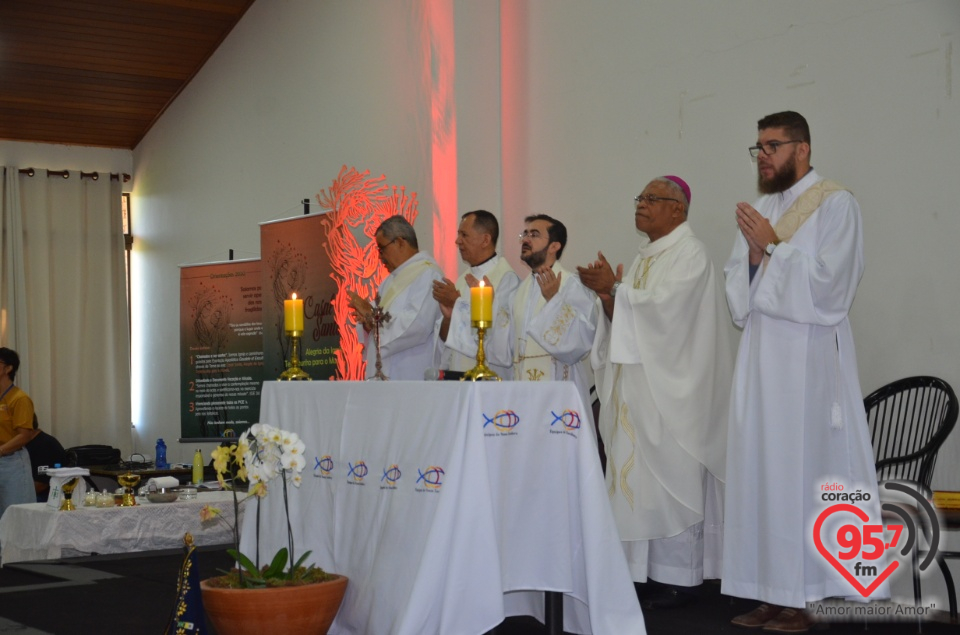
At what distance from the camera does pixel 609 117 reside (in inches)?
266

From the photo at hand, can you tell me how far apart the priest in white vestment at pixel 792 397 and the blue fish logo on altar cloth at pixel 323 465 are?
162 centimetres

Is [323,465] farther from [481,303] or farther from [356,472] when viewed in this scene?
[481,303]

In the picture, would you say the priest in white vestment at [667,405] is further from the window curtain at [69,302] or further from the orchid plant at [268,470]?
the window curtain at [69,302]

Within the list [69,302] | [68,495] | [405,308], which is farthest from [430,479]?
[69,302]

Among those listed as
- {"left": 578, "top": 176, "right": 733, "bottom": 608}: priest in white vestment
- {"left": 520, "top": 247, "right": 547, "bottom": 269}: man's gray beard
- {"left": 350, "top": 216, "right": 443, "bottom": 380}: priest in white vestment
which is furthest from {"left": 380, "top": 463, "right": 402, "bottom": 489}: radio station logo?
{"left": 350, "top": 216, "right": 443, "bottom": 380}: priest in white vestment

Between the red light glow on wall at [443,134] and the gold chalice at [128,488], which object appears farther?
the red light glow on wall at [443,134]

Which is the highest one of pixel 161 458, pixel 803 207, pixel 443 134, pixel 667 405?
pixel 443 134

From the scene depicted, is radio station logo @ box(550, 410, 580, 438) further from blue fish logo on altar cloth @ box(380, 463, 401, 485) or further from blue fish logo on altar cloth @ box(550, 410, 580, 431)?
blue fish logo on altar cloth @ box(380, 463, 401, 485)

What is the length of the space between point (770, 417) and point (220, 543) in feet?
15.0

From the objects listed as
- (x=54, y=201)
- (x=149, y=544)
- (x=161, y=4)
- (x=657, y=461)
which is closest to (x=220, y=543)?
(x=149, y=544)

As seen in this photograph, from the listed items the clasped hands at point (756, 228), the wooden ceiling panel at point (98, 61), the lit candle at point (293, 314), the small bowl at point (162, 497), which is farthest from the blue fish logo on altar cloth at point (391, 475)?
the wooden ceiling panel at point (98, 61)

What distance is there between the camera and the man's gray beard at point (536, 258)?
531cm

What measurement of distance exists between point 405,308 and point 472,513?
8.58 feet

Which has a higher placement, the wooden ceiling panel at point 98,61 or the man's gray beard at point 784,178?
the wooden ceiling panel at point 98,61
